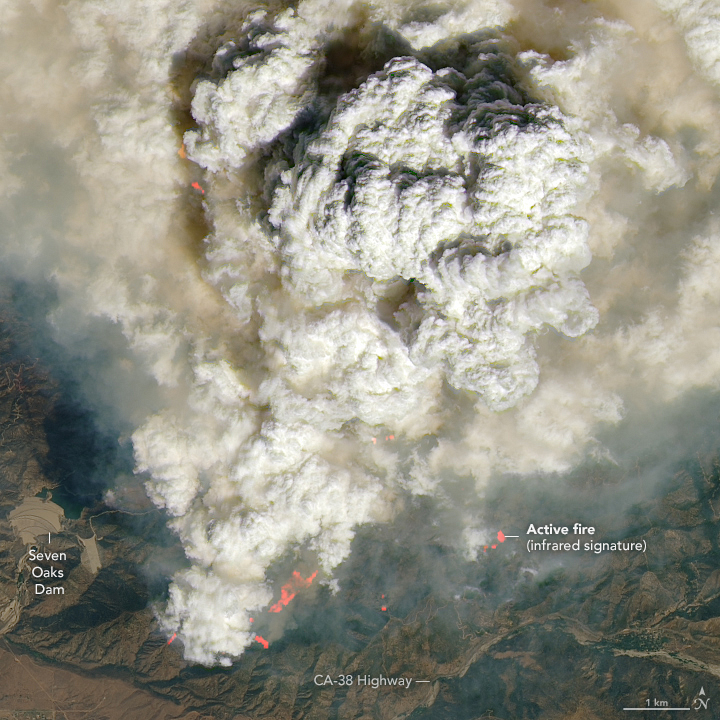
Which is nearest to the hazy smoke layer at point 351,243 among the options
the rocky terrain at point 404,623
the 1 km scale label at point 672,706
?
the rocky terrain at point 404,623

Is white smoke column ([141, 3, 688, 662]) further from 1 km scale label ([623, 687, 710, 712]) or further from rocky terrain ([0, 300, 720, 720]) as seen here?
1 km scale label ([623, 687, 710, 712])

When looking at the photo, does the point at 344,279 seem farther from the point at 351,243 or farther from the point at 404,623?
the point at 404,623

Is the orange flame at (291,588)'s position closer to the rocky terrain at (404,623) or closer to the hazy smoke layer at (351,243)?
the rocky terrain at (404,623)

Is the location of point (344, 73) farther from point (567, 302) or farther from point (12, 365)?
point (12, 365)

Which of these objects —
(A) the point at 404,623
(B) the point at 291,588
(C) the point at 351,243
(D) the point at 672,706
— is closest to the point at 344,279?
(C) the point at 351,243

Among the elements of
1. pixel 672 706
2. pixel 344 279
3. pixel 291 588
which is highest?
pixel 344 279

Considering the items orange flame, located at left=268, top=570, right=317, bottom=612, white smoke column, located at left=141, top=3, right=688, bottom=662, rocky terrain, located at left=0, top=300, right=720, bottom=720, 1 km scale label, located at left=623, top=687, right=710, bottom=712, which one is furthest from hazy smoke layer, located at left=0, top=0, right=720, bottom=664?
1 km scale label, located at left=623, top=687, right=710, bottom=712
